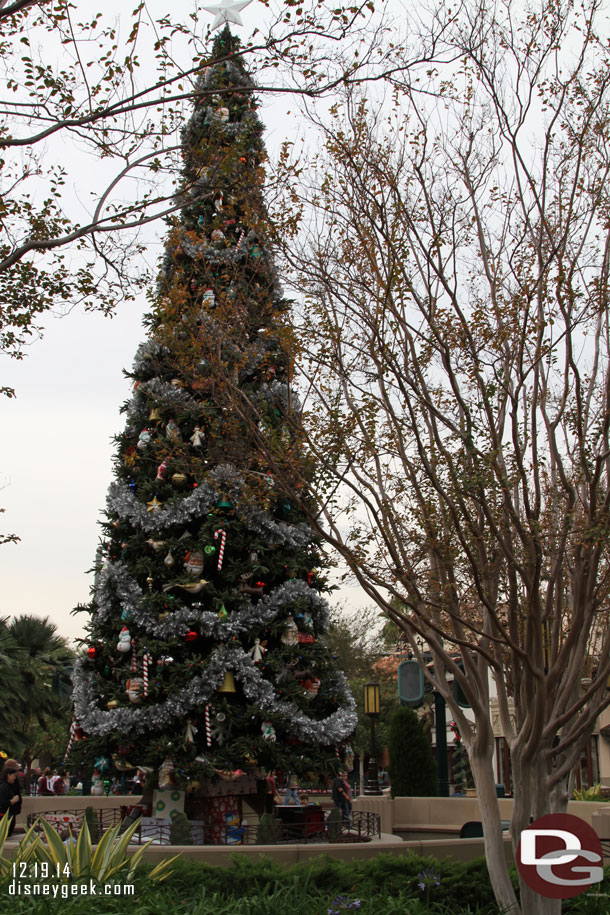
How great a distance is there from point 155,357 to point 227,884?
8.64 m

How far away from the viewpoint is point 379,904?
7.58 meters

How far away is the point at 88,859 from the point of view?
762 cm

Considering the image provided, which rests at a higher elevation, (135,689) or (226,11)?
(226,11)

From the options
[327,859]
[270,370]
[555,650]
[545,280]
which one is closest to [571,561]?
[555,650]

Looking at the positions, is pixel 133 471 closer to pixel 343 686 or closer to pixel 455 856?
pixel 343 686

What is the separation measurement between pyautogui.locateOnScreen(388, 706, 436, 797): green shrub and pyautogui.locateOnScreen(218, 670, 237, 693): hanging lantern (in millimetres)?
8561

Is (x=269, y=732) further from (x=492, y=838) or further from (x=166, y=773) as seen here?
(x=492, y=838)

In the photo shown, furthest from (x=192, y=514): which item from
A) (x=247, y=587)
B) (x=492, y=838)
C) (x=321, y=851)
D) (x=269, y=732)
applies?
(x=492, y=838)

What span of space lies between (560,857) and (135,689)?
293 inches

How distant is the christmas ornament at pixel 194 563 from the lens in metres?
12.7

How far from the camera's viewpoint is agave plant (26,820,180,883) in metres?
7.33

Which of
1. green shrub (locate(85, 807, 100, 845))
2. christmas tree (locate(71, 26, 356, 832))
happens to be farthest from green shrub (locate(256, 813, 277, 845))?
green shrub (locate(85, 807, 100, 845))

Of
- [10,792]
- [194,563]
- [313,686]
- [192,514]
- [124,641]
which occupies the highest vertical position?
[192,514]

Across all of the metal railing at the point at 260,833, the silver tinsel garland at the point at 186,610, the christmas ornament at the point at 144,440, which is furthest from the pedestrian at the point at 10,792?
the christmas ornament at the point at 144,440
